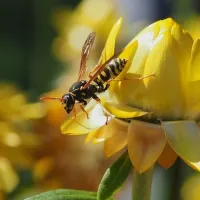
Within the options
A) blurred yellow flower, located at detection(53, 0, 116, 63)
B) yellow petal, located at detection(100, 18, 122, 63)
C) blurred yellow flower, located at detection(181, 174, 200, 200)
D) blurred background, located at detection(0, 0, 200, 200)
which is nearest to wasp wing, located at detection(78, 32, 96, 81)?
yellow petal, located at detection(100, 18, 122, 63)

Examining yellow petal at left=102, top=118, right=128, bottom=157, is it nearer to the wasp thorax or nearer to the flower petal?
the flower petal

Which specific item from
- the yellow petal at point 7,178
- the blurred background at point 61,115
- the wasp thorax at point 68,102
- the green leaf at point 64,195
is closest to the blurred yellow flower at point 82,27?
the blurred background at point 61,115

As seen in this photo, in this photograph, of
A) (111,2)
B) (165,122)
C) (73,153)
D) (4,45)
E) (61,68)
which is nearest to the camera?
(165,122)

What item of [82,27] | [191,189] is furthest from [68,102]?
[82,27]

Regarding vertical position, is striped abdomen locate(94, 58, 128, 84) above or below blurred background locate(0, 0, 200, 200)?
above

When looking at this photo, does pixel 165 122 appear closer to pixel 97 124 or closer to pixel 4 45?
pixel 97 124

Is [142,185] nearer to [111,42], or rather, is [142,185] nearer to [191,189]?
[111,42]

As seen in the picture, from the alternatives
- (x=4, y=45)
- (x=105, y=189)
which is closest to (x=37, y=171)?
(x=105, y=189)
